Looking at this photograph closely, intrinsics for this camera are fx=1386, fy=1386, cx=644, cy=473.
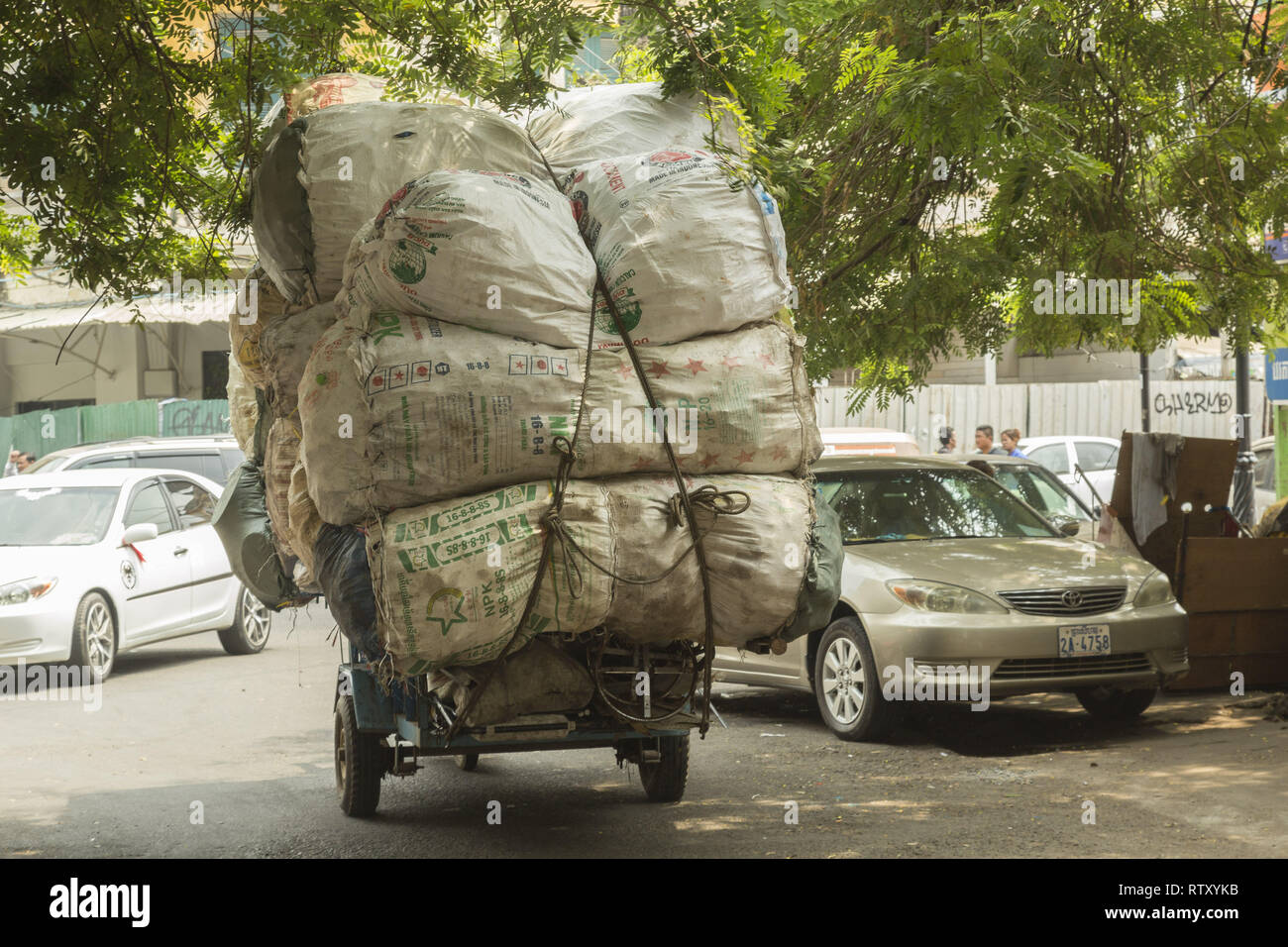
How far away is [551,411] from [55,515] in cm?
846

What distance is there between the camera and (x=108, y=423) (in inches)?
974

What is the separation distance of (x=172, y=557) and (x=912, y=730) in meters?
6.77

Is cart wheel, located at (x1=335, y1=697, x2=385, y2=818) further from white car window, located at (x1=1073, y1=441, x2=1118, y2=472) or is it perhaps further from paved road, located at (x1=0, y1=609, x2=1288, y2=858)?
white car window, located at (x1=1073, y1=441, x2=1118, y2=472)

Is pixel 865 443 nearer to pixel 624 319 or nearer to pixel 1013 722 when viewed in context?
pixel 1013 722

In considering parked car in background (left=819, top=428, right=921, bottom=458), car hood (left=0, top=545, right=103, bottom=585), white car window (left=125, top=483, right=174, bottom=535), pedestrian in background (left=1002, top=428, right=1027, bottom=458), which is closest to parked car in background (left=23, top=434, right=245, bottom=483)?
white car window (left=125, top=483, right=174, bottom=535)

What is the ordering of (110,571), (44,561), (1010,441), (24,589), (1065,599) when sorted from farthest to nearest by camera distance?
(1010,441)
(110,571)
(44,561)
(24,589)
(1065,599)

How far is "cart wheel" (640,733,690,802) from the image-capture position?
22.1 feet

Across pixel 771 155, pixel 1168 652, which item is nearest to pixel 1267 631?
pixel 1168 652

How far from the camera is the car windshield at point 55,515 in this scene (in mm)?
11391

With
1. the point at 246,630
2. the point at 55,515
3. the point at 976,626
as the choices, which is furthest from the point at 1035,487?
the point at 55,515

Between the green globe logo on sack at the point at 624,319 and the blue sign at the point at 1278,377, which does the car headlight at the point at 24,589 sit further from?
the blue sign at the point at 1278,377

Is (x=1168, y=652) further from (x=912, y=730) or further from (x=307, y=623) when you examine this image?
(x=307, y=623)

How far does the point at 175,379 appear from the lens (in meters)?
26.9

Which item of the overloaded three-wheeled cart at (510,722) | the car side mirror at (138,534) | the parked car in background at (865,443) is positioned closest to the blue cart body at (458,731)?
the overloaded three-wheeled cart at (510,722)
